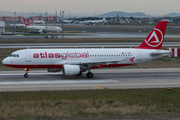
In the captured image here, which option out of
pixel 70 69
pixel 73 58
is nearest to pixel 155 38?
pixel 73 58

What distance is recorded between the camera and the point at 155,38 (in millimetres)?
34469

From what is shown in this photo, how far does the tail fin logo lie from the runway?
413 cm

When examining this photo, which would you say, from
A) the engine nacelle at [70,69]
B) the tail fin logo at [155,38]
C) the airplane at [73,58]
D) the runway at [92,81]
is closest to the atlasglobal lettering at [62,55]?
the airplane at [73,58]

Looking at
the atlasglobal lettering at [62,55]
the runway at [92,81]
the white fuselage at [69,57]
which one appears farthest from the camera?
the atlasglobal lettering at [62,55]

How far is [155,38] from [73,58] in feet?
38.9

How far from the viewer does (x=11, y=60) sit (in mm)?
30453

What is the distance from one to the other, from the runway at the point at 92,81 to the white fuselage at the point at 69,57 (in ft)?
5.63

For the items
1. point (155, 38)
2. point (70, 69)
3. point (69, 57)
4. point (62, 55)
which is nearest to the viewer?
point (70, 69)

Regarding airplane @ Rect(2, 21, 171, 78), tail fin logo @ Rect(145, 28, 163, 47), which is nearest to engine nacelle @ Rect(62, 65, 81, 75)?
airplane @ Rect(2, 21, 171, 78)

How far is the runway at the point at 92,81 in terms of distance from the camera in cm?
2578

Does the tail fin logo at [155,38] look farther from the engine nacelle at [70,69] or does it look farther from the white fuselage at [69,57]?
the engine nacelle at [70,69]

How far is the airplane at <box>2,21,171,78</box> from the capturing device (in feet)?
100

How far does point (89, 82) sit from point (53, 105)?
10677 millimetres

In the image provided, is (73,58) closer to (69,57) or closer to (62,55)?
(69,57)
